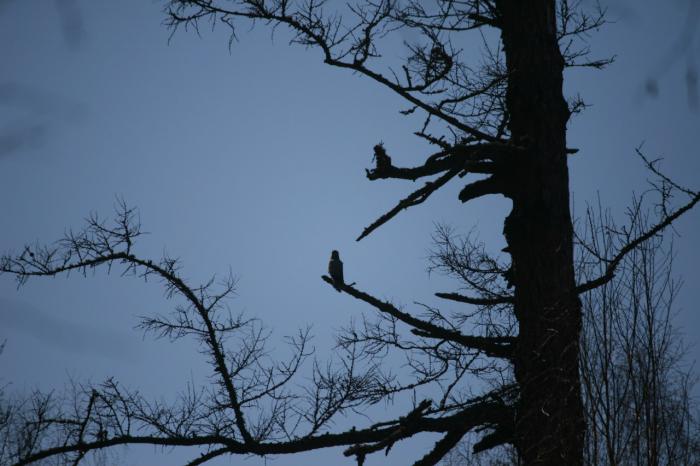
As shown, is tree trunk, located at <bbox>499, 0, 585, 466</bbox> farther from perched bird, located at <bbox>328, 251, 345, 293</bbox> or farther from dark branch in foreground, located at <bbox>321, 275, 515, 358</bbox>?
perched bird, located at <bbox>328, 251, 345, 293</bbox>

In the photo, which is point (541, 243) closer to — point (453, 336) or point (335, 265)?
point (453, 336)

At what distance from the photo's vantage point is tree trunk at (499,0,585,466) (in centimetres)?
382

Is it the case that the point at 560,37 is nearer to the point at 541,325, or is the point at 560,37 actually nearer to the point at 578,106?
the point at 578,106

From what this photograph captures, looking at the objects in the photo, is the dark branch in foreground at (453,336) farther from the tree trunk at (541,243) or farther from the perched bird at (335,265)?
the perched bird at (335,265)

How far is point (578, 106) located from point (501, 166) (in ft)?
5.44

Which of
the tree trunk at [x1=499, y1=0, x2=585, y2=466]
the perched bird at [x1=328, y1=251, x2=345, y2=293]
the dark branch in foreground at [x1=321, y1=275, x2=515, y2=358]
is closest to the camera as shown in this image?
the tree trunk at [x1=499, y1=0, x2=585, y2=466]

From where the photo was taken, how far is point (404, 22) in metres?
5.27

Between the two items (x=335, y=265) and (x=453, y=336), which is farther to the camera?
(x=335, y=265)

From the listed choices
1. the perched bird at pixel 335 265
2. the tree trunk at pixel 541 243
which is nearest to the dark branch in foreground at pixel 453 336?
the tree trunk at pixel 541 243

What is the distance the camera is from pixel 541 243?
4.32 m

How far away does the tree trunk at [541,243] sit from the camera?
3.82 meters

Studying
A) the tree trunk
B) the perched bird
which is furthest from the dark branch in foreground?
the perched bird

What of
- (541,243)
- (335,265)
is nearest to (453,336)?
(541,243)

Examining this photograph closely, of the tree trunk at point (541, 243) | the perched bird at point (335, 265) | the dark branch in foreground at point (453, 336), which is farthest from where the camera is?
the perched bird at point (335, 265)
